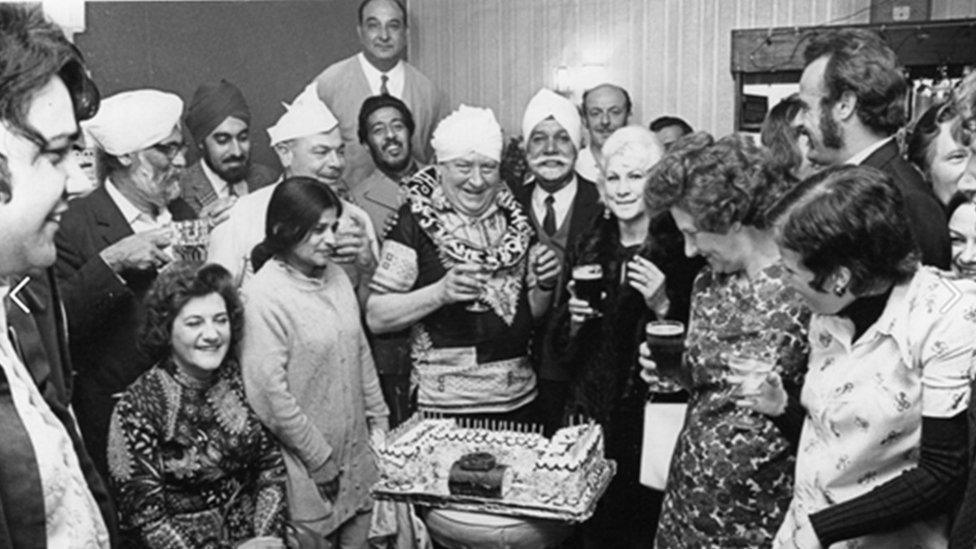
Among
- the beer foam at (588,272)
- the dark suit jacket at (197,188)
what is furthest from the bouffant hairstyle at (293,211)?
the dark suit jacket at (197,188)

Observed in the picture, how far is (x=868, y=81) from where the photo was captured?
7.02ft

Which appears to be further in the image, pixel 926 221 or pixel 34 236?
pixel 926 221

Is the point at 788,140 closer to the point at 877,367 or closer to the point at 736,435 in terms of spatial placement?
the point at 736,435

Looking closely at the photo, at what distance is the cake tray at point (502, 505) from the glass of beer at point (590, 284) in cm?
56

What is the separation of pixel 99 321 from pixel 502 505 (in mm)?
1157

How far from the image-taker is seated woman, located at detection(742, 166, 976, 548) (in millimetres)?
1466

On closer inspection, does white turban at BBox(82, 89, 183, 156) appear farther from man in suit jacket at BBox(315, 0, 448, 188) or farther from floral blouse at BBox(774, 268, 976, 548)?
floral blouse at BBox(774, 268, 976, 548)

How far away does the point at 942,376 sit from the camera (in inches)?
57.4

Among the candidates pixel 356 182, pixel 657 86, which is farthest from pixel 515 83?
pixel 356 182

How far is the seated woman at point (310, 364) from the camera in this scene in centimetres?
249

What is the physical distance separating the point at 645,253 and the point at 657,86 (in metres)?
3.60

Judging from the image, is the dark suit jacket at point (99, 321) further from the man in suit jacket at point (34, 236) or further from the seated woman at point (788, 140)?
the seated woman at point (788, 140)

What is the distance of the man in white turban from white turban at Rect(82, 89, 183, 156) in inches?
14.6

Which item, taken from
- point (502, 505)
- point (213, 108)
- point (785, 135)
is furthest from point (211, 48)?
point (502, 505)
